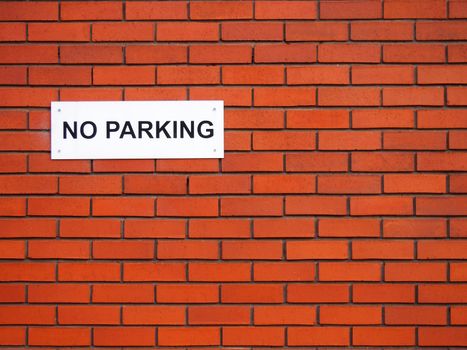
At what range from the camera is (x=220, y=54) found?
213cm

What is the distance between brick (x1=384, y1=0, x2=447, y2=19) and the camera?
2.12 meters

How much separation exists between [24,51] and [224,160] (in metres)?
0.96

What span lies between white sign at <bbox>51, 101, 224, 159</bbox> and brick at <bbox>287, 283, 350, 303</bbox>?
0.65 m

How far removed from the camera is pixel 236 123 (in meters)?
2.13

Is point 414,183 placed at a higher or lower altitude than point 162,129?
lower

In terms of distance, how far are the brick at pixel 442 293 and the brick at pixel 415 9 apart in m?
1.13

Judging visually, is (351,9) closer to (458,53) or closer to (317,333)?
(458,53)

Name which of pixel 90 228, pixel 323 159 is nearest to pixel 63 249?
pixel 90 228

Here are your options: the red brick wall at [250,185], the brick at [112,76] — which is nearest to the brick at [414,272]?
the red brick wall at [250,185]

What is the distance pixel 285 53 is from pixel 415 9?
57cm

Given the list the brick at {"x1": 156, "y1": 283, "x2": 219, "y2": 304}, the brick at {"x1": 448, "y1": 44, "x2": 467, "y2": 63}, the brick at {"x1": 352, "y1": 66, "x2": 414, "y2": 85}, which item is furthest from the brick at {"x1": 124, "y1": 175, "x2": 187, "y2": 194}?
the brick at {"x1": 448, "y1": 44, "x2": 467, "y2": 63}

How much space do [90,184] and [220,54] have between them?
776mm

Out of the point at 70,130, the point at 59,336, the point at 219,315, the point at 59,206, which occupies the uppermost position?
the point at 70,130

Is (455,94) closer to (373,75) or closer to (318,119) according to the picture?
(373,75)
